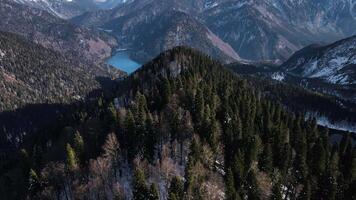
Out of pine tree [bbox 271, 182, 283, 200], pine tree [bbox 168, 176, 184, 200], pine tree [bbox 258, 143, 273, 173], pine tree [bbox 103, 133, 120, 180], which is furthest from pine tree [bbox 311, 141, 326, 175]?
pine tree [bbox 103, 133, 120, 180]

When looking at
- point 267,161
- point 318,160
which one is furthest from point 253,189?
point 318,160

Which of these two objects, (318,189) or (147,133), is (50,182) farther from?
(318,189)

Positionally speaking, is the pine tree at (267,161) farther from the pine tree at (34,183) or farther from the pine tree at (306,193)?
the pine tree at (34,183)

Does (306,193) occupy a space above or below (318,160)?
below

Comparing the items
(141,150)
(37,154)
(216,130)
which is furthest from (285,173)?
(37,154)

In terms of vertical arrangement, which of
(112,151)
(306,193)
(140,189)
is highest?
(112,151)

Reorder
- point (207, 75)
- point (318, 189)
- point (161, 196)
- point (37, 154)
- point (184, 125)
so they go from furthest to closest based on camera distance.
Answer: point (207, 75), point (37, 154), point (184, 125), point (318, 189), point (161, 196)

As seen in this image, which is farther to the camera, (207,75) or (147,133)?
(207,75)

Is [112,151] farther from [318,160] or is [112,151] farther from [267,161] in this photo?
[318,160]
